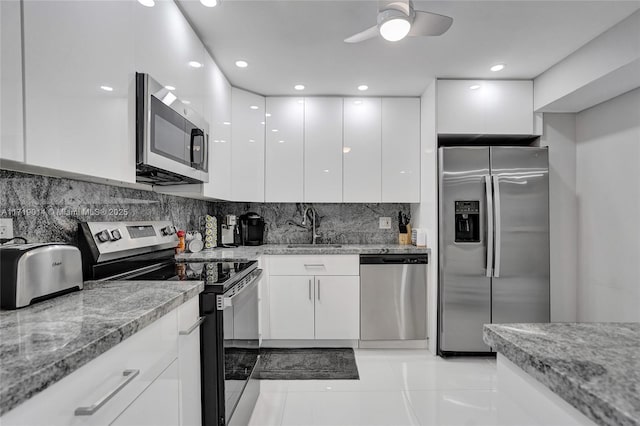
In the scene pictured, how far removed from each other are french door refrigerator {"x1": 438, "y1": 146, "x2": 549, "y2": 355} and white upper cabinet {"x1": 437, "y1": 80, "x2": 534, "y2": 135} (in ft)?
0.96

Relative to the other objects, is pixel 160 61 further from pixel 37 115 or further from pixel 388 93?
pixel 388 93

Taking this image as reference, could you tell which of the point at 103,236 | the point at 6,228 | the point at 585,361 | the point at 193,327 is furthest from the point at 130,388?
the point at 585,361

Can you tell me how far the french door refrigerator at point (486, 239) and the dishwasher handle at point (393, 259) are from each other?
0.70 feet

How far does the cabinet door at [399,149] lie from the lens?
3176 millimetres

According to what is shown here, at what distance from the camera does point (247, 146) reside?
9.95 feet

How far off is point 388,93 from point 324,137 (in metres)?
0.76

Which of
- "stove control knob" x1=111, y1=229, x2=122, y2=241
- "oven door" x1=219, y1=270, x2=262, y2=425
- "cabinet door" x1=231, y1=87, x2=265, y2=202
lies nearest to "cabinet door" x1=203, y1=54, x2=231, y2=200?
"cabinet door" x1=231, y1=87, x2=265, y2=202

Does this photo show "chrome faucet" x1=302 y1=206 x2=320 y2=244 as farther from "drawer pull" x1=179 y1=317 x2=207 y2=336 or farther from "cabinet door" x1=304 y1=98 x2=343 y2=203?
"drawer pull" x1=179 y1=317 x2=207 y2=336

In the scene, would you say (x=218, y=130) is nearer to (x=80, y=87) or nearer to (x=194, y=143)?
(x=194, y=143)

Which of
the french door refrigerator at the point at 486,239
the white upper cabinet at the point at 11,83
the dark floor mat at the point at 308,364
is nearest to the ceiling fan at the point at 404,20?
the french door refrigerator at the point at 486,239

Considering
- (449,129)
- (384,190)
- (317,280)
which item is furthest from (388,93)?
(317,280)

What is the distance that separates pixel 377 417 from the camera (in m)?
1.93

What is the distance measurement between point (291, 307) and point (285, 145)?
5.15ft

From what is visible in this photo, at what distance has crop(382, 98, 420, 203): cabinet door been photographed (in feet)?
10.4
